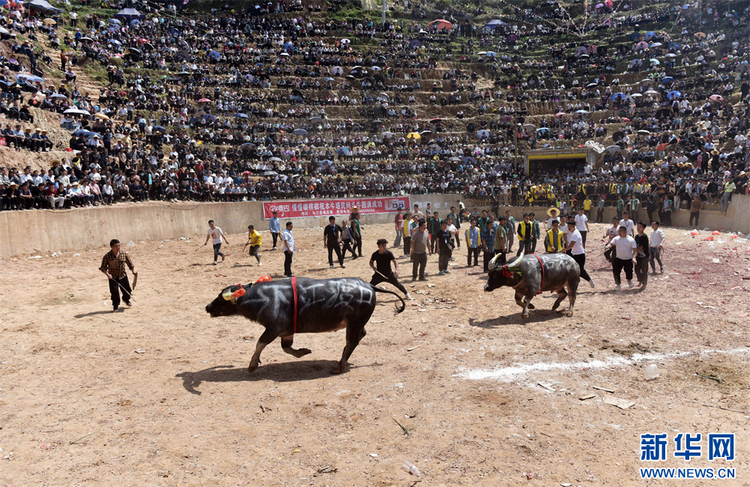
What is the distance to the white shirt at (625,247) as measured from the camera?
1314 centimetres

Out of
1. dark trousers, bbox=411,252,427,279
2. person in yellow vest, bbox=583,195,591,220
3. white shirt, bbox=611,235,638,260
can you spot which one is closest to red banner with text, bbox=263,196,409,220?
person in yellow vest, bbox=583,195,591,220

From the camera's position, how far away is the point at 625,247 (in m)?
13.2

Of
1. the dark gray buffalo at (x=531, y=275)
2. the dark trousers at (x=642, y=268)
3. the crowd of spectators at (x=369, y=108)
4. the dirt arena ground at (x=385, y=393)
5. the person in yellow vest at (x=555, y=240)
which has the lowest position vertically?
the dirt arena ground at (x=385, y=393)

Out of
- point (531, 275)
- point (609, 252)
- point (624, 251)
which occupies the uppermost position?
point (624, 251)

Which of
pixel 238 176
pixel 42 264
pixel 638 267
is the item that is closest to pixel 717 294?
pixel 638 267

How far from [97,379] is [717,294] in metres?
13.7

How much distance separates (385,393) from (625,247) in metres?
8.56

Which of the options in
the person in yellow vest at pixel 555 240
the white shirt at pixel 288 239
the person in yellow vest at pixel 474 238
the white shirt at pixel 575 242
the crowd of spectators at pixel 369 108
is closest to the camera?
the white shirt at pixel 575 242

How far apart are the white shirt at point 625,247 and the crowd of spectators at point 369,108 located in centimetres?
1607

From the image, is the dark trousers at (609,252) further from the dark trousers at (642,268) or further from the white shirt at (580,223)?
the white shirt at (580,223)

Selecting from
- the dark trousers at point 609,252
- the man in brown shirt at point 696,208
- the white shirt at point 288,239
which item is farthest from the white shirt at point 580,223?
the man in brown shirt at point 696,208

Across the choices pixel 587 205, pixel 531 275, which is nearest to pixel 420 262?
pixel 531 275

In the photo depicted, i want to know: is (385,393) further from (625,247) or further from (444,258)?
(444,258)

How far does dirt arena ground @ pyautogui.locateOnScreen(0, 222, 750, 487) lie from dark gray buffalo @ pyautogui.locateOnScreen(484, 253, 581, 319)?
0.66m
